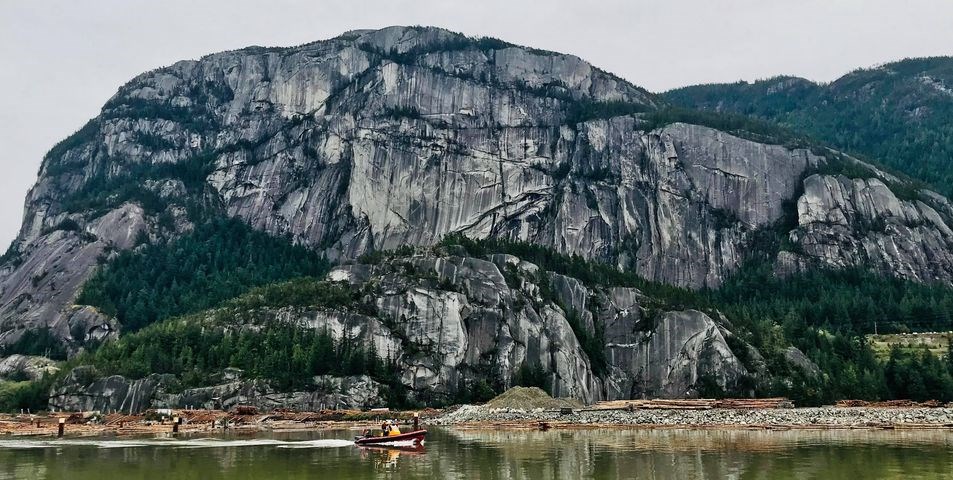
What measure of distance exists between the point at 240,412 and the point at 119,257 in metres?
106

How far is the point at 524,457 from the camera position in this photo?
159ft

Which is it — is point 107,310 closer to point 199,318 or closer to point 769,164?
point 199,318

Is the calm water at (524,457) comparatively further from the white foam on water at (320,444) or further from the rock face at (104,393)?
the rock face at (104,393)

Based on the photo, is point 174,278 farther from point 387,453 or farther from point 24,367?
point 387,453

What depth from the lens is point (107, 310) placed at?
536ft

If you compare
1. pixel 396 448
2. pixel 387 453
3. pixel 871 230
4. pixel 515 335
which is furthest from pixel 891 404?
pixel 871 230

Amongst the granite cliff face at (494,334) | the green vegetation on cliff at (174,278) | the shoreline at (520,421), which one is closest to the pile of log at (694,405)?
the shoreline at (520,421)

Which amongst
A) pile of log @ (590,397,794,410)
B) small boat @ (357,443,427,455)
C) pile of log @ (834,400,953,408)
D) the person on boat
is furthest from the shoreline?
small boat @ (357,443,427,455)

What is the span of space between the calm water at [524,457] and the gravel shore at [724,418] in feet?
29.1

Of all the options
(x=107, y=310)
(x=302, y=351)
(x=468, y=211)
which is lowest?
(x=302, y=351)

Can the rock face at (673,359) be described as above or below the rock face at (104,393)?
above

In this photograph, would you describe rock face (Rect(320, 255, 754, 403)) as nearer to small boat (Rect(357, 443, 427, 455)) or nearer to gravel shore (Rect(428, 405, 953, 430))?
gravel shore (Rect(428, 405, 953, 430))

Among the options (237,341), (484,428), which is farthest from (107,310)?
(484,428)

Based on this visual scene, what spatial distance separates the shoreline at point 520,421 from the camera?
248 feet
